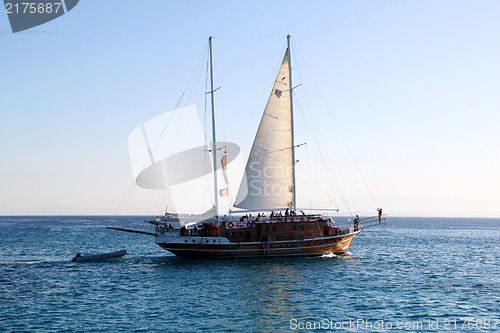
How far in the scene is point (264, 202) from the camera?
4650 cm

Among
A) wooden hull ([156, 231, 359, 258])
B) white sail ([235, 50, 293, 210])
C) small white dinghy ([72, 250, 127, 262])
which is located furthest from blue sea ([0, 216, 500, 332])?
white sail ([235, 50, 293, 210])

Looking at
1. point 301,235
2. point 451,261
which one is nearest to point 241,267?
point 301,235

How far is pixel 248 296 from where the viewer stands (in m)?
29.3

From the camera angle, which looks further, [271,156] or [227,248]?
[271,156]

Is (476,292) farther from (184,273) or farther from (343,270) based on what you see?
(184,273)

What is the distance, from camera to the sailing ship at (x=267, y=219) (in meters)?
44.3

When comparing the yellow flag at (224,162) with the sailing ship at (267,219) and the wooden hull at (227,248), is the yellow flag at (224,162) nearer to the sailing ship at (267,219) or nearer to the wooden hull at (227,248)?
the sailing ship at (267,219)

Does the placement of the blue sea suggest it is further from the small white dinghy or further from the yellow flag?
the yellow flag

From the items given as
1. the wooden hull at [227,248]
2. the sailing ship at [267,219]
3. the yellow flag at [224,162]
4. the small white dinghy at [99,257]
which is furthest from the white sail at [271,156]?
the small white dinghy at [99,257]

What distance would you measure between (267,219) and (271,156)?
6.59 metres

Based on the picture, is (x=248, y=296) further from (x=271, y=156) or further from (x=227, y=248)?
(x=271, y=156)

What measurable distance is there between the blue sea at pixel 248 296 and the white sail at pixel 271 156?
662 centimetres

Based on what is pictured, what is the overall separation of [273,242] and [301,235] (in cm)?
307

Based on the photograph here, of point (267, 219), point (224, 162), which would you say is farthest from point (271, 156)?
point (267, 219)
